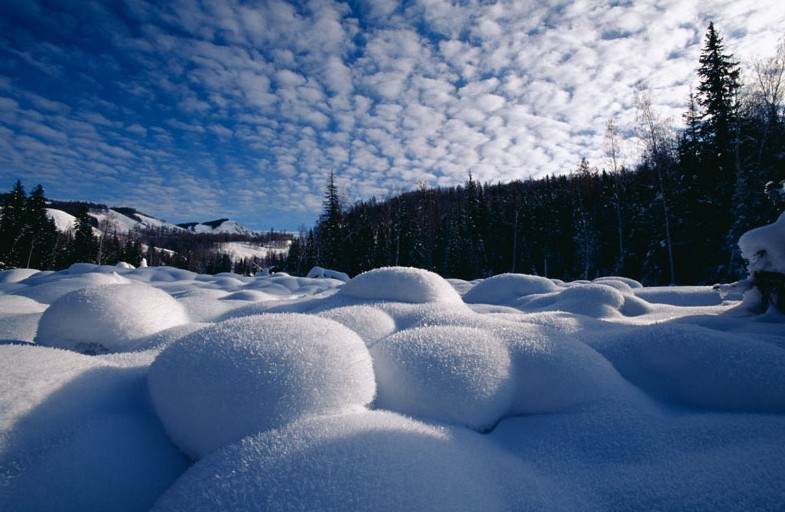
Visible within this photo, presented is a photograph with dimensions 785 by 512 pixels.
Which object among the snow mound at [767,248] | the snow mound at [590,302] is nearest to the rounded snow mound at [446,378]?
the snow mound at [590,302]

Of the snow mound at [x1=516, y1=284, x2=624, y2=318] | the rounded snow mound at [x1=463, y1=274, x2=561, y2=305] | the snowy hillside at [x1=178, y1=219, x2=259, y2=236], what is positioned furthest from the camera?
the snowy hillside at [x1=178, y1=219, x2=259, y2=236]

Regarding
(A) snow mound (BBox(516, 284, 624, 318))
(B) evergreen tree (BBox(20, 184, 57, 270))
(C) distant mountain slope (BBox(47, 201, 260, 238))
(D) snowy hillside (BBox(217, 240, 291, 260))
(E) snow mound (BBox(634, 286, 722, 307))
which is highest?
(C) distant mountain slope (BBox(47, 201, 260, 238))

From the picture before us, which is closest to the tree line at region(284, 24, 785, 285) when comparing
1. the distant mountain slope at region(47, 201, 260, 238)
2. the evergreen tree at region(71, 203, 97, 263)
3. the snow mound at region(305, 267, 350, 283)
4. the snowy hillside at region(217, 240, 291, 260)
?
the snow mound at region(305, 267, 350, 283)

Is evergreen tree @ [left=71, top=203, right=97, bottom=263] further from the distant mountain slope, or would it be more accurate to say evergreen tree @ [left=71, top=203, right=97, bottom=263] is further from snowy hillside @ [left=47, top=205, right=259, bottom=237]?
snowy hillside @ [left=47, top=205, right=259, bottom=237]

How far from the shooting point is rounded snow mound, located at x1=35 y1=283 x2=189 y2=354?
2031mm

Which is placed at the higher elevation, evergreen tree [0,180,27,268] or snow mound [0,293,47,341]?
evergreen tree [0,180,27,268]

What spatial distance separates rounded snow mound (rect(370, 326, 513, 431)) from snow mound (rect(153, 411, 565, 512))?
8.9 inches

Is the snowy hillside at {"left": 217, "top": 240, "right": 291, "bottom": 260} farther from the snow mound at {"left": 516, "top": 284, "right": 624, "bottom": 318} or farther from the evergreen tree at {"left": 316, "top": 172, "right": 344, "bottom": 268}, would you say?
the snow mound at {"left": 516, "top": 284, "right": 624, "bottom": 318}

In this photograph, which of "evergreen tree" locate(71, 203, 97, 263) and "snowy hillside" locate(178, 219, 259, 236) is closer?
"evergreen tree" locate(71, 203, 97, 263)

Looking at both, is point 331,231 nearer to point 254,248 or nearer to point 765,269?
point 765,269

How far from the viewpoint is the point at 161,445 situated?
1049mm

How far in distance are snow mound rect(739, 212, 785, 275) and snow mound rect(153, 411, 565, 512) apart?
10.7 ft

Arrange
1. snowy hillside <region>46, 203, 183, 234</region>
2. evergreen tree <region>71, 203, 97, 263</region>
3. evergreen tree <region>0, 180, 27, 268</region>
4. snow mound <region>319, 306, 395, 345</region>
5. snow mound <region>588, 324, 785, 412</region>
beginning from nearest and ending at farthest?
snow mound <region>588, 324, 785, 412</region>
snow mound <region>319, 306, 395, 345</region>
evergreen tree <region>0, 180, 27, 268</region>
evergreen tree <region>71, 203, 97, 263</region>
snowy hillside <region>46, 203, 183, 234</region>

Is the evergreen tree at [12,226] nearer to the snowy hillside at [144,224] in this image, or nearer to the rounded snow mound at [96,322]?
the rounded snow mound at [96,322]
